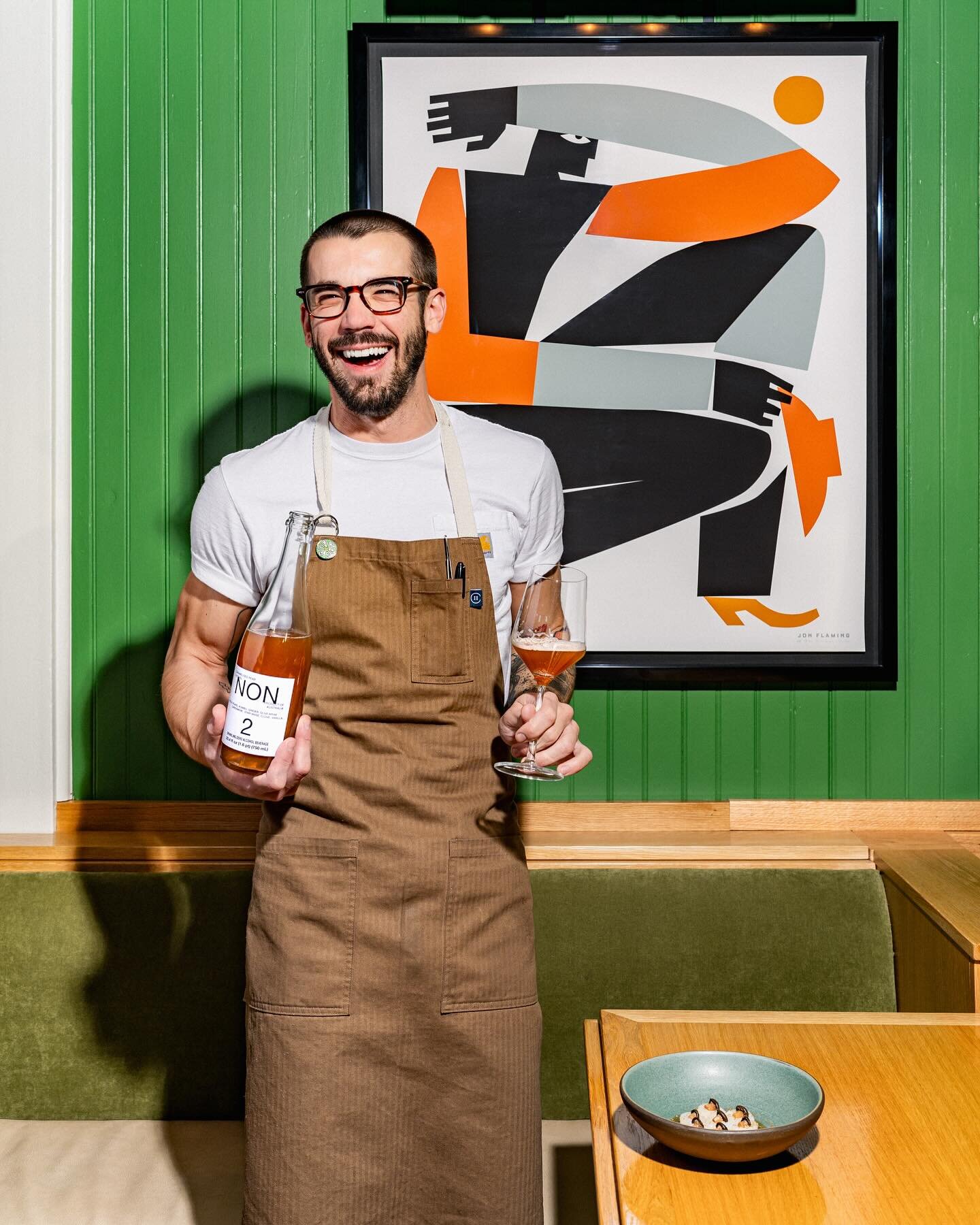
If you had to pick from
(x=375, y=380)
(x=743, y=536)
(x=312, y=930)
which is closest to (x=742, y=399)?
(x=743, y=536)

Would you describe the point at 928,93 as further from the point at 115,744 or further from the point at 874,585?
the point at 115,744

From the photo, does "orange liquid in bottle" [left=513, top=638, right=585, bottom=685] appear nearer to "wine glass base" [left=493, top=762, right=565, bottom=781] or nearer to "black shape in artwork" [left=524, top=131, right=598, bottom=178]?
"wine glass base" [left=493, top=762, right=565, bottom=781]

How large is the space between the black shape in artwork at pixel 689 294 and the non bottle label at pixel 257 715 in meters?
1.29

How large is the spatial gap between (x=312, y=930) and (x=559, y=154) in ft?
5.57

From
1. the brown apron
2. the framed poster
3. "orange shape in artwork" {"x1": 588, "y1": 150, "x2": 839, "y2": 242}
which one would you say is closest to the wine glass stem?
the brown apron

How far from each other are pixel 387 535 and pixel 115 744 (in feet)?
3.50

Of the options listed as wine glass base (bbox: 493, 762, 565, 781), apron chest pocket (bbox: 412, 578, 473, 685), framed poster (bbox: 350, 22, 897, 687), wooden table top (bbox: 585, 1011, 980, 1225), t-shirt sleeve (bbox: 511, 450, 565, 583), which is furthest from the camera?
framed poster (bbox: 350, 22, 897, 687)

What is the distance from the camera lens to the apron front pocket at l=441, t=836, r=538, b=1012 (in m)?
Result: 1.53

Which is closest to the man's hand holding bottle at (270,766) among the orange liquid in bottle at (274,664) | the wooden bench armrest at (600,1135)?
the orange liquid in bottle at (274,664)

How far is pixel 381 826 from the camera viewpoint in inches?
60.2

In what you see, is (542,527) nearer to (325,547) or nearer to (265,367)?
(325,547)

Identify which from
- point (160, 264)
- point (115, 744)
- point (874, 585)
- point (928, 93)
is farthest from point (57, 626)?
point (928, 93)

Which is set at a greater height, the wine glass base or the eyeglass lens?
the eyeglass lens

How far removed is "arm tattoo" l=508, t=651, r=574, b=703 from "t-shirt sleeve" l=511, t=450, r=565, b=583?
18 centimetres
